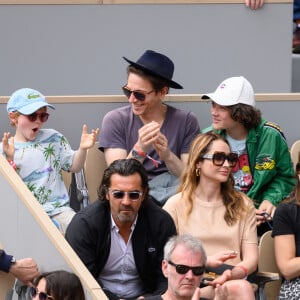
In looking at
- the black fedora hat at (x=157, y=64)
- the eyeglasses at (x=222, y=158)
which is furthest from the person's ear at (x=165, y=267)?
the black fedora hat at (x=157, y=64)

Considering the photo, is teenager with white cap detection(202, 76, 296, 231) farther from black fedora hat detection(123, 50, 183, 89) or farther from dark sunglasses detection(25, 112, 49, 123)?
dark sunglasses detection(25, 112, 49, 123)

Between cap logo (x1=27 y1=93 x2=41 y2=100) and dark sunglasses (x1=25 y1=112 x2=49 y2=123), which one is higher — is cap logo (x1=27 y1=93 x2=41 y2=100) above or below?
above

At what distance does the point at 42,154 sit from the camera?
8.90 meters

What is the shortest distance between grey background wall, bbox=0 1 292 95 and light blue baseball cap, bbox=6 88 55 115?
1769 mm

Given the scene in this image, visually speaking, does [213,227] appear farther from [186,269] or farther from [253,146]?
[186,269]

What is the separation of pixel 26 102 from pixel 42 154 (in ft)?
1.27

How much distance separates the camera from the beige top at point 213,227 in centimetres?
830

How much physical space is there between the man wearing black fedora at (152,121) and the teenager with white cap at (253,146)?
0.29 m

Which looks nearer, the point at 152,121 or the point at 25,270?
the point at 25,270

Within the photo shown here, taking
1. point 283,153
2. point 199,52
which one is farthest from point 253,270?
point 199,52

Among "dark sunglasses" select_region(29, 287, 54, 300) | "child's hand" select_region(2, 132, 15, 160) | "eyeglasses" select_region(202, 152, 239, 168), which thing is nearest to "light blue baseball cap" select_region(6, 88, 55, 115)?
"child's hand" select_region(2, 132, 15, 160)

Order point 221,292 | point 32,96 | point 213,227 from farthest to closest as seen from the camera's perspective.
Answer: point 32,96 → point 213,227 → point 221,292

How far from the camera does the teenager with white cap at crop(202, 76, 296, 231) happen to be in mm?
9133

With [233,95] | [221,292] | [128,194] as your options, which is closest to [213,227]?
[128,194]
